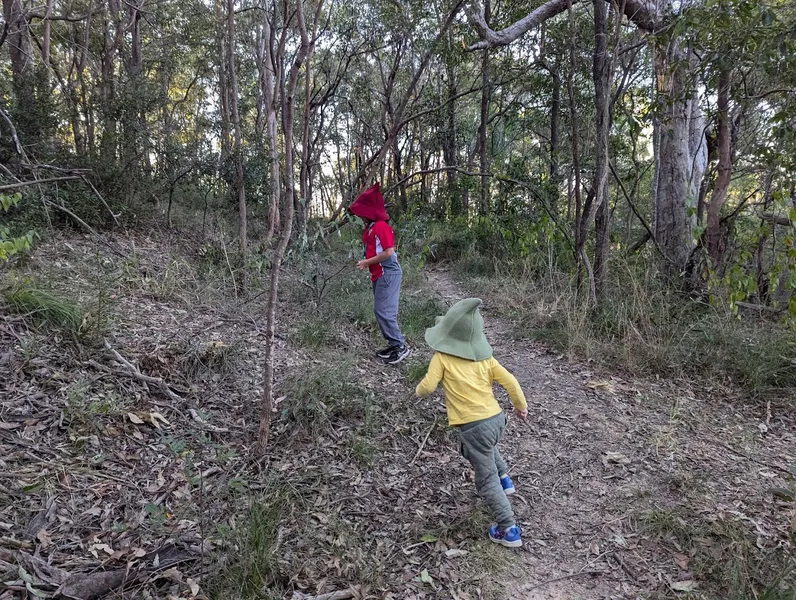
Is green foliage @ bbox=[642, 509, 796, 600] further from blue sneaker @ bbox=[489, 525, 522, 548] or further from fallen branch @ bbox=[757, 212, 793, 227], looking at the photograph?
fallen branch @ bbox=[757, 212, 793, 227]

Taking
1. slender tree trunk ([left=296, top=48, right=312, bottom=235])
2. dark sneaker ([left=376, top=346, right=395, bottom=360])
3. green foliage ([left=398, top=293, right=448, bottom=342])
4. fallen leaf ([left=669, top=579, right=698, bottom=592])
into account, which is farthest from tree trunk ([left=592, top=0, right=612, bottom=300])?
fallen leaf ([left=669, top=579, right=698, bottom=592])

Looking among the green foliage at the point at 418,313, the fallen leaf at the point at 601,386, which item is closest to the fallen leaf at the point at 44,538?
the green foliage at the point at 418,313

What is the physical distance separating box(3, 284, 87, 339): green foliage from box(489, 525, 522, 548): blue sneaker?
10.7 feet

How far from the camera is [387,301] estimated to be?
4570 mm

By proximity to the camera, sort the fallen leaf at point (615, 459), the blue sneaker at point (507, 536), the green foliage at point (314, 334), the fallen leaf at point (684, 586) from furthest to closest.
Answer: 1. the green foliage at point (314, 334)
2. the fallen leaf at point (615, 459)
3. the blue sneaker at point (507, 536)
4. the fallen leaf at point (684, 586)

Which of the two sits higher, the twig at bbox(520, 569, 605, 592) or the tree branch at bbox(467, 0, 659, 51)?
the tree branch at bbox(467, 0, 659, 51)

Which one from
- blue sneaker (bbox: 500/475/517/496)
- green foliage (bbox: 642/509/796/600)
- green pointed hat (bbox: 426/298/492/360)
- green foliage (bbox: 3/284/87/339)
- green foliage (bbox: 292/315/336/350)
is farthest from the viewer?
green foliage (bbox: 292/315/336/350)

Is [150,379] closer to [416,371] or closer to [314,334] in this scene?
[314,334]

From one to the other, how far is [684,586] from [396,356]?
2879 mm

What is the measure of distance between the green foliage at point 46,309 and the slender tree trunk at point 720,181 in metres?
6.23

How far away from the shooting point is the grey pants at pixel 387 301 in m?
4.55

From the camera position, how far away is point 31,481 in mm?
2465

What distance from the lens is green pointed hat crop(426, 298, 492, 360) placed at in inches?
105

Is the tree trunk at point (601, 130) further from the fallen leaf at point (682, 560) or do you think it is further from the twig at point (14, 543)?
the twig at point (14, 543)
